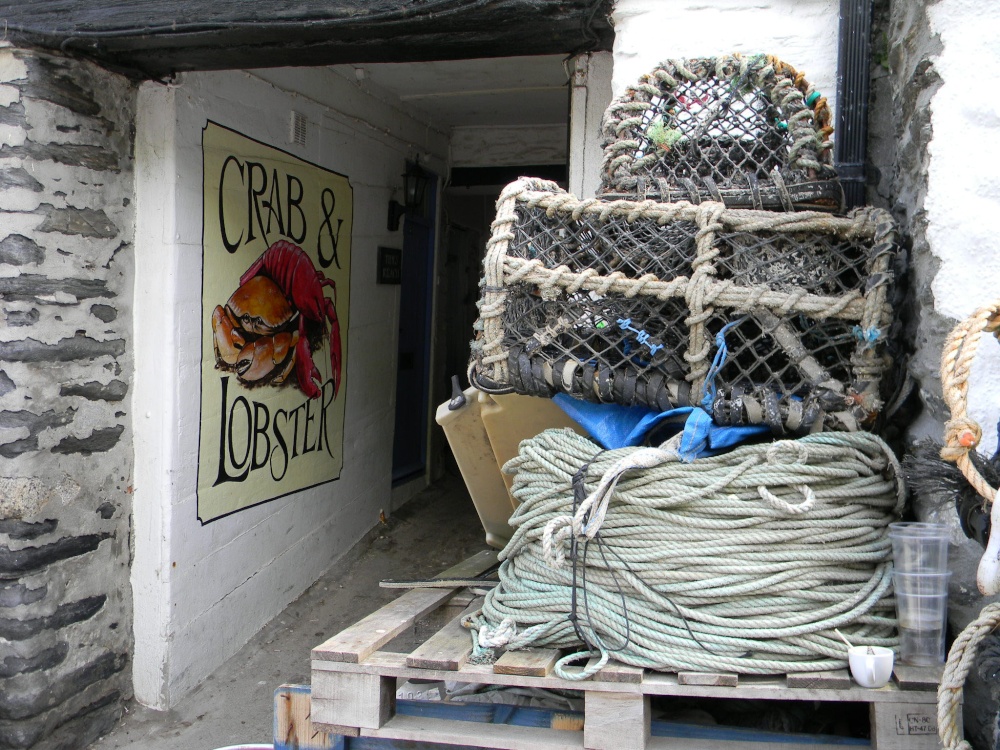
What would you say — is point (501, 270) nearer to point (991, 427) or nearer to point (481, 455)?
point (481, 455)

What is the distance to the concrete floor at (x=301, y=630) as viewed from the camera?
3.23 m

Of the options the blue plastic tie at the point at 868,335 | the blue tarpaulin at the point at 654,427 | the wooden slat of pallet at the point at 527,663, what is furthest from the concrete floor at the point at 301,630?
the blue plastic tie at the point at 868,335

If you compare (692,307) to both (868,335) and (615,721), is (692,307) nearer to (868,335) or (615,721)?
(868,335)

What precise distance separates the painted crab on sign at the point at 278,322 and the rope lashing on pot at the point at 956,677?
3040 mm

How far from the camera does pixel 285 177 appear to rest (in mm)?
4094

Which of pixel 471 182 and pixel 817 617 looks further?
pixel 471 182

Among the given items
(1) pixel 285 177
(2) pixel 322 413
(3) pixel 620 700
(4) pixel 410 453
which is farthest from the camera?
(4) pixel 410 453

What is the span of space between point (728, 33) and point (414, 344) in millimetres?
3875

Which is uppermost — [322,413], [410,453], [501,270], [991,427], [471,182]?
[471,182]

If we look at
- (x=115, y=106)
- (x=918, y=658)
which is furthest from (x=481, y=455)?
(x=115, y=106)

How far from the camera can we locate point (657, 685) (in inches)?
67.8

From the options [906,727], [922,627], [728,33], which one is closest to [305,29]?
[728,33]

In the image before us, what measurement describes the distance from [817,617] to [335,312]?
342 cm

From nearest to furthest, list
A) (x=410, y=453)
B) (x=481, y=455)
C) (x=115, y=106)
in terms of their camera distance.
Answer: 1. (x=481, y=455)
2. (x=115, y=106)
3. (x=410, y=453)
